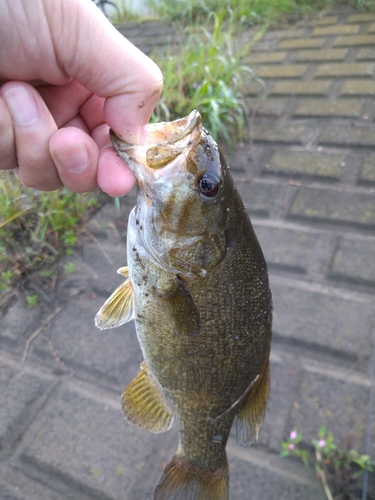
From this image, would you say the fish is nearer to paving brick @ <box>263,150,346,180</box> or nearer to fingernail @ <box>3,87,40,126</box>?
fingernail @ <box>3,87,40,126</box>

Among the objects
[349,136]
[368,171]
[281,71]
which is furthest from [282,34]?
[368,171]

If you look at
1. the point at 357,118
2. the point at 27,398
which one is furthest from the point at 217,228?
the point at 357,118

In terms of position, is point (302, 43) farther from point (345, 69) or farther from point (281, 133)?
point (281, 133)

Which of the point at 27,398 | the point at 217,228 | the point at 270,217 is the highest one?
the point at 217,228

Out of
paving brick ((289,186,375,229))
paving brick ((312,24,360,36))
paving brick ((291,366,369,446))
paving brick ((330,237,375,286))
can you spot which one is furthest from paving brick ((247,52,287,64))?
paving brick ((291,366,369,446))

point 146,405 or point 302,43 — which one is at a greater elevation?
point 302,43

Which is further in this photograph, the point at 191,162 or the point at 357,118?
the point at 357,118

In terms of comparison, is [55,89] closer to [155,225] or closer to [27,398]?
[155,225]
